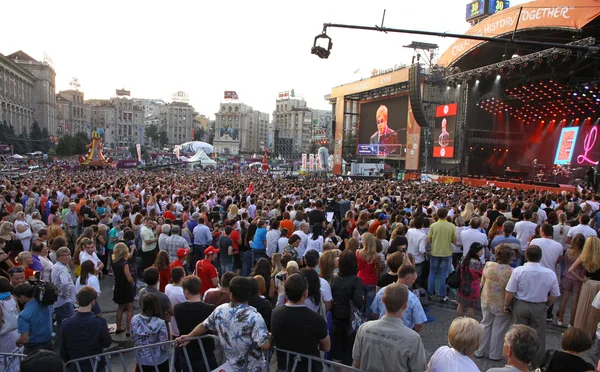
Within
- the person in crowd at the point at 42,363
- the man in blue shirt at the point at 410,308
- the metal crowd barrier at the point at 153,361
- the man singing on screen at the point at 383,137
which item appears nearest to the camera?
the person in crowd at the point at 42,363

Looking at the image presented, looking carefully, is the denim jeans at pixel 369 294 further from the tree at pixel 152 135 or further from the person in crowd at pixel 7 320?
the tree at pixel 152 135

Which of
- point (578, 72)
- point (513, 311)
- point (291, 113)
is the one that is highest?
point (291, 113)

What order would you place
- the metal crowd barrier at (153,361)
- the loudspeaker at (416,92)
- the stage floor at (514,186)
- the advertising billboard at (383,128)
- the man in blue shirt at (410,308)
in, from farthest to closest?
the advertising billboard at (383,128), the loudspeaker at (416,92), the stage floor at (514,186), the man in blue shirt at (410,308), the metal crowd barrier at (153,361)

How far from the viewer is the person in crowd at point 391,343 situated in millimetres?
2943

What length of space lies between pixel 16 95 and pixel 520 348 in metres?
94.3

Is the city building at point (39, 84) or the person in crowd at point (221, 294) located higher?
the city building at point (39, 84)

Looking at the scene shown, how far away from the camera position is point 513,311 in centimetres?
489

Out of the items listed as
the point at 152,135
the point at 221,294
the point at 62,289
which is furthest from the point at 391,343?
→ the point at 152,135

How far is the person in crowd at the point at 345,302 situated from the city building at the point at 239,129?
4758 inches

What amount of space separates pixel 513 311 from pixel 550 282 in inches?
21.3

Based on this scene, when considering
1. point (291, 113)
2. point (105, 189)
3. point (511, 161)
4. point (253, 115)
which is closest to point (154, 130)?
point (253, 115)

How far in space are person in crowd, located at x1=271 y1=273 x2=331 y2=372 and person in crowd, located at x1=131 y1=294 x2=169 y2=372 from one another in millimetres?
1212

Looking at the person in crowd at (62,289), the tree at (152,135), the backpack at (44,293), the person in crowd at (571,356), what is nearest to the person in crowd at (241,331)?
the backpack at (44,293)

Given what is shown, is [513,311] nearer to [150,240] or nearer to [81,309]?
[81,309]
